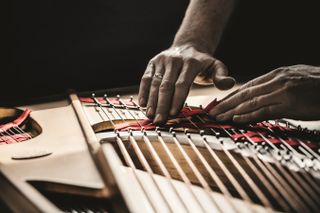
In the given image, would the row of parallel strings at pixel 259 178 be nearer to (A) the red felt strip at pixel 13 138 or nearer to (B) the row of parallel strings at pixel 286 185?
(B) the row of parallel strings at pixel 286 185

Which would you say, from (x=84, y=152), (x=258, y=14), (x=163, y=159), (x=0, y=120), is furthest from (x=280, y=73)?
(x=258, y=14)

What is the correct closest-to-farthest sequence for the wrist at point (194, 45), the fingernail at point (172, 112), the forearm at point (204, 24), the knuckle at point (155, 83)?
the fingernail at point (172, 112)
the knuckle at point (155, 83)
the wrist at point (194, 45)
the forearm at point (204, 24)

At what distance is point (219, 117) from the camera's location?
1655 millimetres

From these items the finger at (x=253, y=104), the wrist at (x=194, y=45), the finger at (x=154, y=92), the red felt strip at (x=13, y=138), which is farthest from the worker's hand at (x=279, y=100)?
the red felt strip at (x=13, y=138)

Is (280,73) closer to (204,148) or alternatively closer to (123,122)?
(204,148)

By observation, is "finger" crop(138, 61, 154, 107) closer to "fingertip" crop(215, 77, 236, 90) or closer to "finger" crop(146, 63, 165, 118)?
"finger" crop(146, 63, 165, 118)

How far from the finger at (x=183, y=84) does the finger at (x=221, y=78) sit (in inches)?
3.3

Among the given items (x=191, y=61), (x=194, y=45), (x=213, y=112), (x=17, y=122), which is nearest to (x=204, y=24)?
(x=194, y=45)

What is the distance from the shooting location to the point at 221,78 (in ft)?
5.69

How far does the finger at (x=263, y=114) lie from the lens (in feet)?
5.21

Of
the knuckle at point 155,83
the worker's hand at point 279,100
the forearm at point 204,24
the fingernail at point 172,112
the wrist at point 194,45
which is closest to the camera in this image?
the worker's hand at point 279,100

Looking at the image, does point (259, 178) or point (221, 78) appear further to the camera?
point (221, 78)

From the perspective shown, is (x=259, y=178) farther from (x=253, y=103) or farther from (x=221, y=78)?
(x=221, y=78)

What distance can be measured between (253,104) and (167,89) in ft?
1.20
